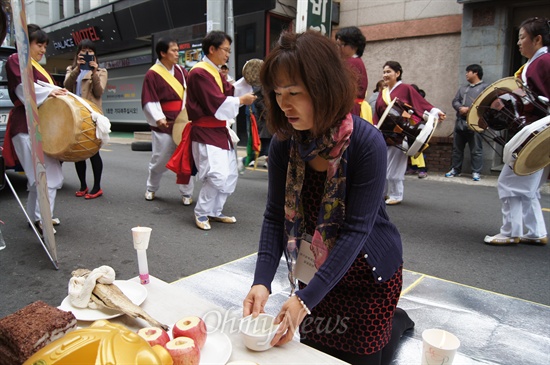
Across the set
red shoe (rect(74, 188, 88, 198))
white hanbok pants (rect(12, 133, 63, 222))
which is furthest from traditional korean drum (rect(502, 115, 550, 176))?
red shoe (rect(74, 188, 88, 198))

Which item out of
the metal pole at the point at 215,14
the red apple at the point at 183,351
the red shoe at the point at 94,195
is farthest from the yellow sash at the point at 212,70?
the metal pole at the point at 215,14

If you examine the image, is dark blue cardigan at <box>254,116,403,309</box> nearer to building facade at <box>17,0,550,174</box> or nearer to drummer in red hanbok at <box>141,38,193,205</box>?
drummer in red hanbok at <box>141,38,193,205</box>

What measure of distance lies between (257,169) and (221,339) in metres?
7.92

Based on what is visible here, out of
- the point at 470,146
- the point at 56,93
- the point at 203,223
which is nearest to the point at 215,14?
the point at 56,93

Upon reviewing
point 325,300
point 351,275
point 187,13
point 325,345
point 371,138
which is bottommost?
point 325,345

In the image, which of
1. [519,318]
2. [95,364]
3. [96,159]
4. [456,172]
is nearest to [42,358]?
[95,364]

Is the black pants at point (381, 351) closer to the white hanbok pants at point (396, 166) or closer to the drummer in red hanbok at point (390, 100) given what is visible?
the drummer in red hanbok at point (390, 100)

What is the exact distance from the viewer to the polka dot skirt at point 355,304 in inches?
65.5

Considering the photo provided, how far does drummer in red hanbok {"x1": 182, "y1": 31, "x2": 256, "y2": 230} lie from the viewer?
14.0 ft

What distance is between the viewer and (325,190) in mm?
1534

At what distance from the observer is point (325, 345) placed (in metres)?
1.79

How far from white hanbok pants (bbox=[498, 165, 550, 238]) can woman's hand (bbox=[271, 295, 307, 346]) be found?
130 inches

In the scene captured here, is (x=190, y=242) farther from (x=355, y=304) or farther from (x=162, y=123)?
(x=355, y=304)

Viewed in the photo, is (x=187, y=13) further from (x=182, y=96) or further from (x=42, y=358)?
(x=42, y=358)
